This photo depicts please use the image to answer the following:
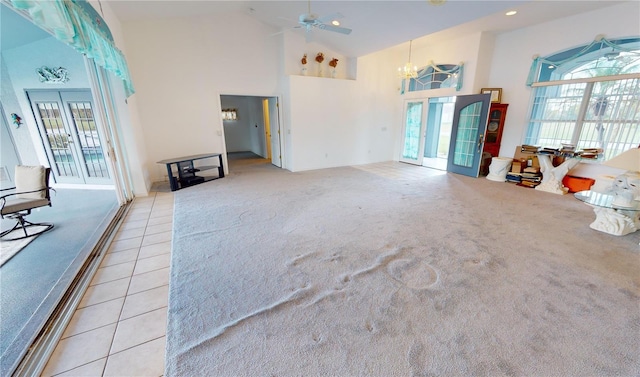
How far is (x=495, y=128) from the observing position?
5633 mm

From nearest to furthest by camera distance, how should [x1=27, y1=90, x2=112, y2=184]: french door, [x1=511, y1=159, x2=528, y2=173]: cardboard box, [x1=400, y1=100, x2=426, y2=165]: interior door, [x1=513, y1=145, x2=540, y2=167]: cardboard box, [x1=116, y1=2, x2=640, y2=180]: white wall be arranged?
1. [x1=27, y1=90, x2=112, y2=184]: french door
2. [x1=116, y1=2, x2=640, y2=180]: white wall
3. [x1=513, y1=145, x2=540, y2=167]: cardboard box
4. [x1=511, y1=159, x2=528, y2=173]: cardboard box
5. [x1=400, y1=100, x2=426, y2=165]: interior door

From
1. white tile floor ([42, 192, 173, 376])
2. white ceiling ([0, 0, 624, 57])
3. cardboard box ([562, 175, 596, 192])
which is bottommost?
white tile floor ([42, 192, 173, 376])

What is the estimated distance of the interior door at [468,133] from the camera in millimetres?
5406

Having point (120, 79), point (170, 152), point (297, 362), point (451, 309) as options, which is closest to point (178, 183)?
point (170, 152)

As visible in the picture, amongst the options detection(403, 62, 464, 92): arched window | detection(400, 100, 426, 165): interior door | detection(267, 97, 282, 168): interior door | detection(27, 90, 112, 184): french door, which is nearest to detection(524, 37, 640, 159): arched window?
detection(403, 62, 464, 92): arched window

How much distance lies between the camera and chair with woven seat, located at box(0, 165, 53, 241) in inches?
111

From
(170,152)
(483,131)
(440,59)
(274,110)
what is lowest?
(170,152)

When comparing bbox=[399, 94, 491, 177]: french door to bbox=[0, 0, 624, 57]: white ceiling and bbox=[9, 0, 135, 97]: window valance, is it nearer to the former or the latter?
bbox=[0, 0, 624, 57]: white ceiling

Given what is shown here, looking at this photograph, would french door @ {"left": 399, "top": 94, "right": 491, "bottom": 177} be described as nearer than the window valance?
No

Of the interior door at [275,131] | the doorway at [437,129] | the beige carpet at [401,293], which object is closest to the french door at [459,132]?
the doorway at [437,129]

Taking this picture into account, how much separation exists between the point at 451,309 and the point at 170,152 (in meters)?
5.91

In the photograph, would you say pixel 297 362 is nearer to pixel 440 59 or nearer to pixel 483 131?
pixel 483 131

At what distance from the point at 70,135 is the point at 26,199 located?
2.65m

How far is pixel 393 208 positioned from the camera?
3.76 meters
